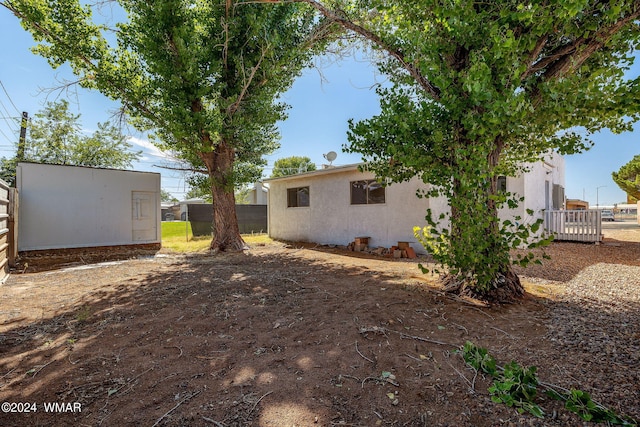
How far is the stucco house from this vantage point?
908 centimetres

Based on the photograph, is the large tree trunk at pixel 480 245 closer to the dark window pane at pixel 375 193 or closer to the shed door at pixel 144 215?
the dark window pane at pixel 375 193

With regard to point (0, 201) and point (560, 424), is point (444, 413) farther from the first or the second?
point (0, 201)

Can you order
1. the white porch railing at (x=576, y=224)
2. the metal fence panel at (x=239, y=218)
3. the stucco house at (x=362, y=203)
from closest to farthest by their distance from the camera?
the stucco house at (x=362, y=203)
the white porch railing at (x=576, y=224)
the metal fence panel at (x=239, y=218)

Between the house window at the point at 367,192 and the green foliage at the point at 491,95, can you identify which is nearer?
the green foliage at the point at 491,95

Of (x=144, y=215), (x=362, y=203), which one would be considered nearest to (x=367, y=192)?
(x=362, y=203)

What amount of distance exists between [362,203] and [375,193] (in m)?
0.62

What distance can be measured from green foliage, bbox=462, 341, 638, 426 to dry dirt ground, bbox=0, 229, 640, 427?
0.21 ft

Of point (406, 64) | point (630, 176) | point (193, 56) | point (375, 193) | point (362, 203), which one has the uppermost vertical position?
point (193, 56)

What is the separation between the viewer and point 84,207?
962cm

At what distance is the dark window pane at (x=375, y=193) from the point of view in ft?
32.3

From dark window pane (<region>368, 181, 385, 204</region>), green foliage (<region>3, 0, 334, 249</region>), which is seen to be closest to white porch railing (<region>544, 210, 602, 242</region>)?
dark window pane (<region>368, 181, 385, 204</region>)

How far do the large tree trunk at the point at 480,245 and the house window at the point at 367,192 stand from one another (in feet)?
19.0

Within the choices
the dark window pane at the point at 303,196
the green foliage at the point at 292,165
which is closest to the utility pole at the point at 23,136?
the dark window pane at the point at 303,196

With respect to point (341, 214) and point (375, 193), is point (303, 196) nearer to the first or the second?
point (341, 214)
